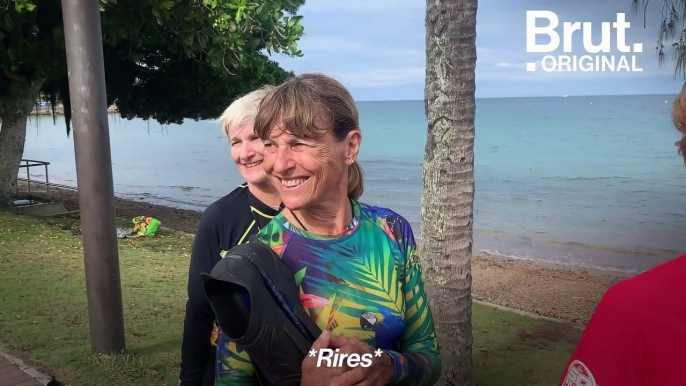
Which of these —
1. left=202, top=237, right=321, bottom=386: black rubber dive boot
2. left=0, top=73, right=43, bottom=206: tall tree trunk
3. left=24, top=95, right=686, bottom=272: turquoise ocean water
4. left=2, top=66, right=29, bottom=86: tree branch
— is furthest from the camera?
left=24, top=95, right=686, bottom=272: turquoise ocean water

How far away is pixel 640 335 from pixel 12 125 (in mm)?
14214

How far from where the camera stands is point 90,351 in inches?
208

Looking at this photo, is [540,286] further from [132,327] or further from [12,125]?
[12,125]

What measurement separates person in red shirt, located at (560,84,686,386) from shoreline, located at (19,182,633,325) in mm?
7218

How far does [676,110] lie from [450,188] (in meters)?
3.30

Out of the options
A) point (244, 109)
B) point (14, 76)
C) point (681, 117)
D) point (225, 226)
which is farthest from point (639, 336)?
point (14, 76)

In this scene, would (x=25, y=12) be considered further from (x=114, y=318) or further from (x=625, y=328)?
(x=625, y=328)

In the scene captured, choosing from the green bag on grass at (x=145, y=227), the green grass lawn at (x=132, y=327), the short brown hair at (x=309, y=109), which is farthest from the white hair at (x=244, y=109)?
the green bag on grass at (x=145, y=227)

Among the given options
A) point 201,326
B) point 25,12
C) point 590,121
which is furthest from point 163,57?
point 590,121

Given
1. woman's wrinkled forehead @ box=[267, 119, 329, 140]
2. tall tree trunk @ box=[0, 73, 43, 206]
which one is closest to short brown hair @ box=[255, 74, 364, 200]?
woman's wrinkled forehead @ box=[267, 119, 329, 140]

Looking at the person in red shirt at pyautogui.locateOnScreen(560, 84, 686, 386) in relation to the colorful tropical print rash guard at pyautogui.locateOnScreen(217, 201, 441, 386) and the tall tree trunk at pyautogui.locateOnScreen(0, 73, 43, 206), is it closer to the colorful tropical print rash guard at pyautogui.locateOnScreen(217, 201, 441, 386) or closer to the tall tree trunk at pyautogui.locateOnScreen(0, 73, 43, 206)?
the colorful tropical print rash guard at pyautogui.locateOnScreen(217, 201, 441, 386)

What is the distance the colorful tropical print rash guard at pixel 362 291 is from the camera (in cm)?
171

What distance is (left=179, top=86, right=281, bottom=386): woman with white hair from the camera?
8.02ft

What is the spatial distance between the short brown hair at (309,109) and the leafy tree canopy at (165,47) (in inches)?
344
